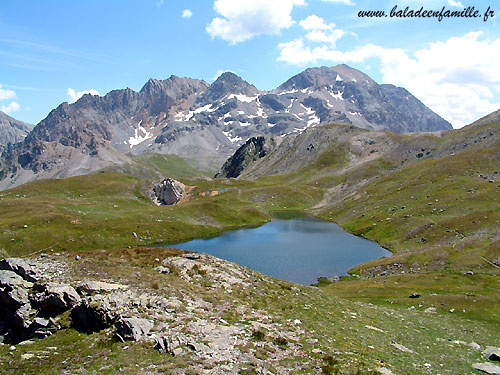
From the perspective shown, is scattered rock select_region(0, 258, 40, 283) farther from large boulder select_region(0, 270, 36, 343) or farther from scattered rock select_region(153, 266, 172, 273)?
scattered rock select_region(153, 266, 172, 273)

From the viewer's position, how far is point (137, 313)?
2094 cm

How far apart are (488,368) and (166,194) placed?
155 m

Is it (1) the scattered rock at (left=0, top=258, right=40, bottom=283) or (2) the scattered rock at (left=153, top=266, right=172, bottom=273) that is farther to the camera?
(2) the scattered rock at (left=153, top=266, right=172, bottom=273)

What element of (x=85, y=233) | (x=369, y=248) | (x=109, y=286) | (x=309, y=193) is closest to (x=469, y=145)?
(x=309, y=193)

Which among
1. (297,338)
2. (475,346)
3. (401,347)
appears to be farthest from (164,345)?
(475,346)

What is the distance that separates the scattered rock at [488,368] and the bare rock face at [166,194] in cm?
14976

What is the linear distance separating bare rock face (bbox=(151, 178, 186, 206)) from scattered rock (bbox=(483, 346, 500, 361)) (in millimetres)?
147547

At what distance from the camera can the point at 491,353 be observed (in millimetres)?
27562

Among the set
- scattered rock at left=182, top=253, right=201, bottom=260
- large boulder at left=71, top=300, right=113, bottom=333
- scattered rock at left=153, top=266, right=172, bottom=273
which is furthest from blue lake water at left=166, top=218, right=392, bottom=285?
large boulder at left=71, top=300, right=113, bottom=333

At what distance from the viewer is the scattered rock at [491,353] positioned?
87.9 ft

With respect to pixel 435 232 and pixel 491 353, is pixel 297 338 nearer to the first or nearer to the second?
pixel 491 353

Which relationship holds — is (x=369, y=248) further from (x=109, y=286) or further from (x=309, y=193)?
(x=309, y=193)

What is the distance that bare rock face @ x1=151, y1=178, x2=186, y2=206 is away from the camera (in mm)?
165488

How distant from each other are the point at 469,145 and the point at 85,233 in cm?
19180
